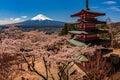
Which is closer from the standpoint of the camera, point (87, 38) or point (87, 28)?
point (87, 38)

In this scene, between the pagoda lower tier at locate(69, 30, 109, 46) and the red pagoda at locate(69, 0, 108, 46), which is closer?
the pagoda lower tier at locate(69, 30, 109, 46)

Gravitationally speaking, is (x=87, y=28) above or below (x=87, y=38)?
above

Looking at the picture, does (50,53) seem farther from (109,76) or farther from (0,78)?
(109,76)

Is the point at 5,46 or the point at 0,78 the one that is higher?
the point at 5,46

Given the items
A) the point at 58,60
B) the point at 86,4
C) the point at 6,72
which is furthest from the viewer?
the point at 86,4

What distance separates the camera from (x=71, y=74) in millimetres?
26141

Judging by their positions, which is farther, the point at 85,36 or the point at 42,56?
the point at 85,36

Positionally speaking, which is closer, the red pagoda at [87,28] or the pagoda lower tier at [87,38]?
the pagoda lower tier at [87,38]

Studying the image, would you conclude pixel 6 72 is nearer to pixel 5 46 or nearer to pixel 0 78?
pixel 0 78

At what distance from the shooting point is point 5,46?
56.6 ft

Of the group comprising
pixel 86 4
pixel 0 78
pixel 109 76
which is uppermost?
pixel 86 4

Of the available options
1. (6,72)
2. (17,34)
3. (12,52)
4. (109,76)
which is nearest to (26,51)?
(12,52)

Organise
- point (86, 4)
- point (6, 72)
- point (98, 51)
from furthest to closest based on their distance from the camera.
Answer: point (86, 4) < point (98, 51) < point (6, 72)

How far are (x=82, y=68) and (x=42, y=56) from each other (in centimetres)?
1075
